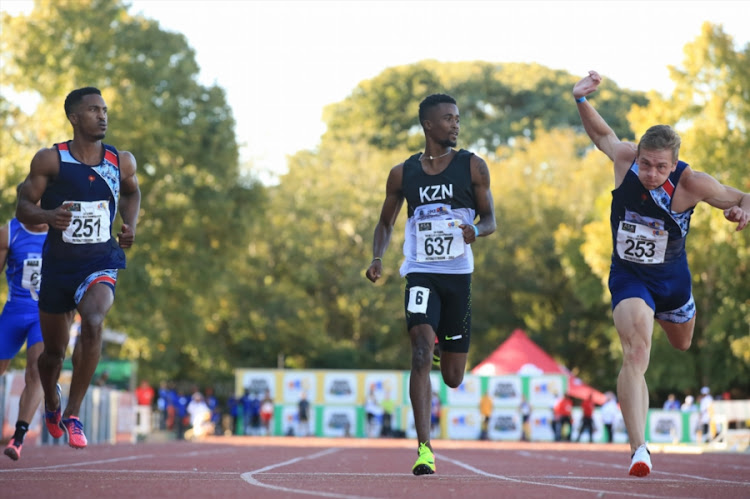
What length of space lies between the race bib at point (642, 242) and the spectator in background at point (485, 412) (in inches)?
1366

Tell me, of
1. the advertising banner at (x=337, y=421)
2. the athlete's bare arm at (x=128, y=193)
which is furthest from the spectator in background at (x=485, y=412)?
the athlete's bare arm at (x=128, y=193)

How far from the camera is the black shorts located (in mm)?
9086

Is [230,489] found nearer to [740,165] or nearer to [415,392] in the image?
[415,392]

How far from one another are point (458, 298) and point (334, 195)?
181 feet

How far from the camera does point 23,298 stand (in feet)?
36.4

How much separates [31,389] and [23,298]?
813mm

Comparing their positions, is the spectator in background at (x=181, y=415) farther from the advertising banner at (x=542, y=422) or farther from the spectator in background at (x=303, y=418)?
the advertising banner at (x=542, y=422)

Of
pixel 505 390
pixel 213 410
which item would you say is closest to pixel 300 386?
pixel 213 410

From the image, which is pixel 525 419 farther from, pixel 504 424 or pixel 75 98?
pixel 75 98

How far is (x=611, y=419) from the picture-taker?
132ft

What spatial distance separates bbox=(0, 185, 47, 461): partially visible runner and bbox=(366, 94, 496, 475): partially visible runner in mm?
3439

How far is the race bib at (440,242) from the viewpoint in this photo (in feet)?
30.3

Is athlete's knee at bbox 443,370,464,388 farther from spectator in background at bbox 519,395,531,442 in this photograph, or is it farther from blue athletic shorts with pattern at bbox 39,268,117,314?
spectator in background at bbox 519,395,531,442

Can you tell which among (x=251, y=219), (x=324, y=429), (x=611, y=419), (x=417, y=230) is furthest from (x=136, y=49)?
(x=417, y=230)
